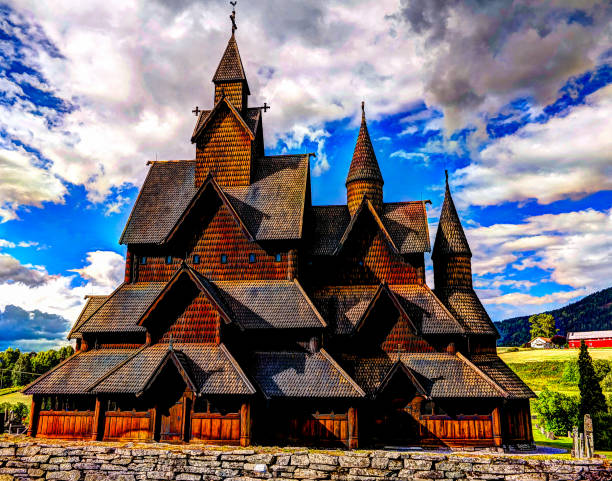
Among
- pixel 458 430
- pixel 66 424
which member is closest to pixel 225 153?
pixel 66 424

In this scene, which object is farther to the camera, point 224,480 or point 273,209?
point 273,209

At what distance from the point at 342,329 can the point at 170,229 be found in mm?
9573

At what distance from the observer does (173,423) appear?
58.5 ft

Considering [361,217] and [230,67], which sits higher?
[230,67]

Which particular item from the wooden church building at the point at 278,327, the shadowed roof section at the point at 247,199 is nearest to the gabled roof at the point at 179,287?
the wooden church building at the point at 278,327

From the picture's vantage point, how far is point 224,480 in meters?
11.3

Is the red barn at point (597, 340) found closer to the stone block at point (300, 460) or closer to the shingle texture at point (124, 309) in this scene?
the shingle texture at point (124, 309)

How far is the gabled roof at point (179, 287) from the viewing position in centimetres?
1866

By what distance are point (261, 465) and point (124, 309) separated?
41.2ft

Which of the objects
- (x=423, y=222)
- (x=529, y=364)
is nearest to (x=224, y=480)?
(x=423, y=222)

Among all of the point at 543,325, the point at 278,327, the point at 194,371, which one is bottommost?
the point at 194,371

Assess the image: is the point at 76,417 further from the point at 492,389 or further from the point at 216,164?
the point at 492,389

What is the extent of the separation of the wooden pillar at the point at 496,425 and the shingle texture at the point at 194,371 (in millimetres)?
10008

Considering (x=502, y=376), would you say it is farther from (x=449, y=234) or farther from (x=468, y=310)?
(x=449, y=234)
